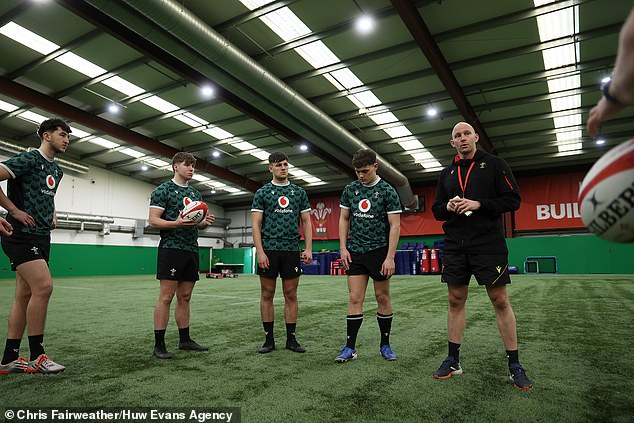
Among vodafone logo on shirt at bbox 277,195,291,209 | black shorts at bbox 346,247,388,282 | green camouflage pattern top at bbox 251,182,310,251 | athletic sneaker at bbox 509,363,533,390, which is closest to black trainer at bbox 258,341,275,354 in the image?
green camouflage pattern top at bbox 251,182,310,251

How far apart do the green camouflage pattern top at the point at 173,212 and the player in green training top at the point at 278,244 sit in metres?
0.57

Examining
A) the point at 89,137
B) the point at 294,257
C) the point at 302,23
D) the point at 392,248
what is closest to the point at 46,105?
the point at 89,137

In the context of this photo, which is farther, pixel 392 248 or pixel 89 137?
pixel 89 137

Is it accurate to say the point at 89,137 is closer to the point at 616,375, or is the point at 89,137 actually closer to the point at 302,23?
the point at 302,23

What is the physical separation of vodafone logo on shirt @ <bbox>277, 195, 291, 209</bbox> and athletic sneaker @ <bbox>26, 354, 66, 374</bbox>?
2.01m

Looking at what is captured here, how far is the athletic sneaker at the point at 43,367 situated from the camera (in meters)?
2.61

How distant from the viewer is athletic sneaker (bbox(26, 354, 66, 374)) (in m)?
2.61

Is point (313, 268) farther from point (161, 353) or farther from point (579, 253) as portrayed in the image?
point (161, 353)

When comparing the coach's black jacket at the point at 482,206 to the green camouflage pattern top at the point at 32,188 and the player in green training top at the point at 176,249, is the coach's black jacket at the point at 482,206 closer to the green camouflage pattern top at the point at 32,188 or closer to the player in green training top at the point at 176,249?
the player in green training top at the point at 176,249

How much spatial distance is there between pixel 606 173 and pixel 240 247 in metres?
25.8

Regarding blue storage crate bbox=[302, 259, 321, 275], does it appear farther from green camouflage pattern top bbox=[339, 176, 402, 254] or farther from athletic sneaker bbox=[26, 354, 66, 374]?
athletic sneaker bbox=[26, 354, 66, 374]

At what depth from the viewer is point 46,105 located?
11.4 m

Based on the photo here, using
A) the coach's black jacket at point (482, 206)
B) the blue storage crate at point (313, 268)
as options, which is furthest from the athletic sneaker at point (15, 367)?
the blue storage crate at point (313, 268)

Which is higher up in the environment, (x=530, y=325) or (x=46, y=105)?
(x=46, y=105)
